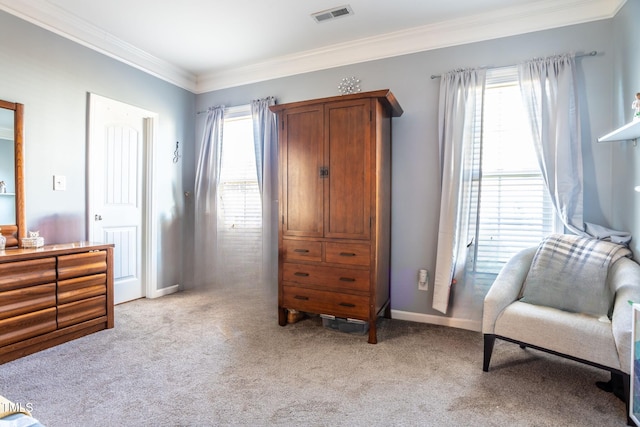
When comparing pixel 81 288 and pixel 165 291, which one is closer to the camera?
pixel 81 288

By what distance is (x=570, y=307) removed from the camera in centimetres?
207

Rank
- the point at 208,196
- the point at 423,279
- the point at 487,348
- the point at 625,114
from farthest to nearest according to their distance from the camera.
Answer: the point at 208,196 < the point at 423,279 < the point at 625,114 < the point at 487,348

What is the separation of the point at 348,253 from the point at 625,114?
2.13 metres

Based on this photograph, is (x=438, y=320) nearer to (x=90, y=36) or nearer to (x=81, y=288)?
(x=81, y=288)

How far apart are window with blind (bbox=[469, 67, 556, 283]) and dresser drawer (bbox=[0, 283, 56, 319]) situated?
3.31 meters

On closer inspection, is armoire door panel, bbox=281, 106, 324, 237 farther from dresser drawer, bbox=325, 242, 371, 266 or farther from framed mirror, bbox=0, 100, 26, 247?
framed mirror, bbox=0, 100, 26, 247

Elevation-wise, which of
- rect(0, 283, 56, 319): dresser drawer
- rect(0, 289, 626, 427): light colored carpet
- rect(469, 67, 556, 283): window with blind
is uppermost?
rect(469, 67, 556, 283): window with blind

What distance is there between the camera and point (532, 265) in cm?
231

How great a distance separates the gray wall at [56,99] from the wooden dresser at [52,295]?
46cm

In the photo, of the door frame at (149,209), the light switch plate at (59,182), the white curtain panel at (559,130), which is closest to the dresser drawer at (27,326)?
the light switch plate at (59,182)

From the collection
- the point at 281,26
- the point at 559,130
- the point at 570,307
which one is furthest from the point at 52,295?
the point at 559,130

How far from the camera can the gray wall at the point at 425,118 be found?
2424mm

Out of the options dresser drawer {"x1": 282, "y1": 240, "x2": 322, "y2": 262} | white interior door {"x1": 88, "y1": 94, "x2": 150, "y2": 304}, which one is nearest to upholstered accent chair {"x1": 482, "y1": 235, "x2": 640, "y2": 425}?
dresser drawer {"x1": 282, "y1": 240, "x2": 322, "y2": 262}

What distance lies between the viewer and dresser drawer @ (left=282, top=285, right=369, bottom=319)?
255 cm
